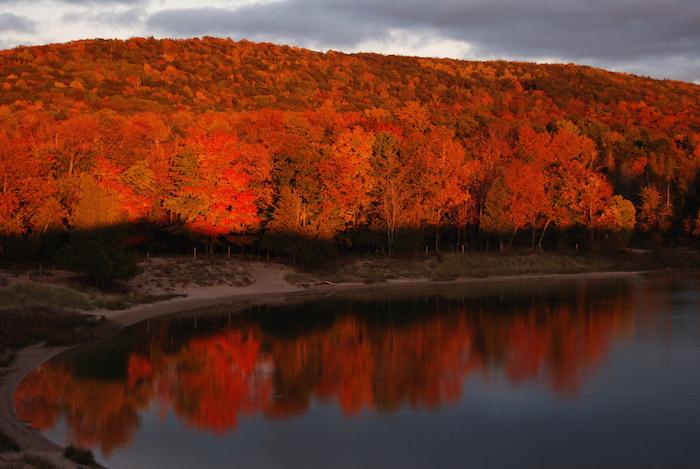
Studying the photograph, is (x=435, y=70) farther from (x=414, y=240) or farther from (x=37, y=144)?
(x=37, y=144)

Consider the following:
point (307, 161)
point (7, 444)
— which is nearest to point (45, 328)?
point (7, 444)

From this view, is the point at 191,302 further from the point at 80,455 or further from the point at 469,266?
the point at 80,455

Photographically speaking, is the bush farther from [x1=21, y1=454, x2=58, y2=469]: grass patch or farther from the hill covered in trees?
[x1=21, y1=454, x2=58, y2=469]: grass patch

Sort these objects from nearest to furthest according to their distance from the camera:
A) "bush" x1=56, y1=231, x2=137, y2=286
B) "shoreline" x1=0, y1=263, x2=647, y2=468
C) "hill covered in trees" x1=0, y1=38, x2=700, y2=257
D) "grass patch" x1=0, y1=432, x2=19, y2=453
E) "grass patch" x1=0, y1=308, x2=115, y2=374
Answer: "grass patch" x1=0, y1=432, x2=19, y2=453, "shoreline" x1=0, y1=263, x2=647, y2=468, "grass patch" x1=0, y1=308, x2=115, y2=374, "bush" x1=56, y1=231, x2=137, y2=286, "hill covered in trees" x1=0, y1=38, x2=700, y2=257

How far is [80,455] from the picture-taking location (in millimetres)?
17969

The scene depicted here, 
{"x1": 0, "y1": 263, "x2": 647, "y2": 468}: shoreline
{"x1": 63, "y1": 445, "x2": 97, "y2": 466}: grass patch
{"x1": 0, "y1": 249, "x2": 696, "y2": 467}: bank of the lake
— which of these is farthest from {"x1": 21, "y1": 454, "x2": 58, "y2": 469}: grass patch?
{"x1": 63, "y1": 445, "x2": 97, "y2": 466}: grass patch

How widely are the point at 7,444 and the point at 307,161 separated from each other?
→ 161ft

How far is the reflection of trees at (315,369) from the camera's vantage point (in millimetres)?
24672

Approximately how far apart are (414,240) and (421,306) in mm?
18616

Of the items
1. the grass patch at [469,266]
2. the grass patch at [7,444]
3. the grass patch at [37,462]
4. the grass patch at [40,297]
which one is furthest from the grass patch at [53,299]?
the grass patch at [37,462]

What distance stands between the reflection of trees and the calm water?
4.0 inches

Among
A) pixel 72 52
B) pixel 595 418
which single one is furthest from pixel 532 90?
→ pixel 595 418

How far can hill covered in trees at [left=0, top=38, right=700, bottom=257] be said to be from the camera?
199 feet

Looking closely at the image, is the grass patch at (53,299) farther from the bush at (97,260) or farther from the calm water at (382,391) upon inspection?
the calm water at (382,391)
